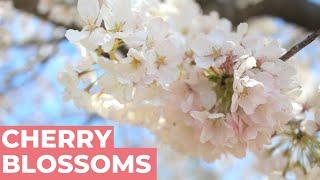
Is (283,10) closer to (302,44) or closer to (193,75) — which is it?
(193,75)

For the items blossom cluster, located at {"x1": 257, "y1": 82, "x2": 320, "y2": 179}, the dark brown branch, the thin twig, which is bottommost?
blossom cluster, located at {"x1": 257, "y1": 82, "x2": 320, "y2": 179}

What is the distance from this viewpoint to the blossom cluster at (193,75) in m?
1.29

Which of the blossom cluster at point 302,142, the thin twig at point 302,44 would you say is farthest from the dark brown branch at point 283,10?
the thin twig at point 302,44

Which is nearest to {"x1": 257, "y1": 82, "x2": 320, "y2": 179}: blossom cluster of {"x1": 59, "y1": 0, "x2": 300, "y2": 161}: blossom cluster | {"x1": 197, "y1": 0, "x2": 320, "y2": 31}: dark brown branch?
{"x1": 59, "y1": 0, "x2": 300, "y2": 161}: blossom cluster

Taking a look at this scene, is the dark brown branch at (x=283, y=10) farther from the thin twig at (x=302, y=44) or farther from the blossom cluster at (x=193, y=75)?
the thin twig at (x=302, y=44)

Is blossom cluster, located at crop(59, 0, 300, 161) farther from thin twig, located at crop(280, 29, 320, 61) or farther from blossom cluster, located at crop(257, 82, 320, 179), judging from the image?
blossom cluster, located at crop(257, 82, 320, 179)

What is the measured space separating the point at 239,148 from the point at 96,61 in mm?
370

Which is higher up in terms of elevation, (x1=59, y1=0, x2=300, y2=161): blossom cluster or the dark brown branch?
the dark brown branch

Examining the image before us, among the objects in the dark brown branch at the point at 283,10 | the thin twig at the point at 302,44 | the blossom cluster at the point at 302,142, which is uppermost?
the dark brown branch at the point at 283,10

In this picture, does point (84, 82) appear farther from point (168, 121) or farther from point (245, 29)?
point (245, 29)

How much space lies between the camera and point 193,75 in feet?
4.61

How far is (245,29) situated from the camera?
1564 millimetres

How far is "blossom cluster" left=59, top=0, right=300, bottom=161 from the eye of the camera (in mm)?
1290

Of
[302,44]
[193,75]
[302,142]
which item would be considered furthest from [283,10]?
[302,44]
